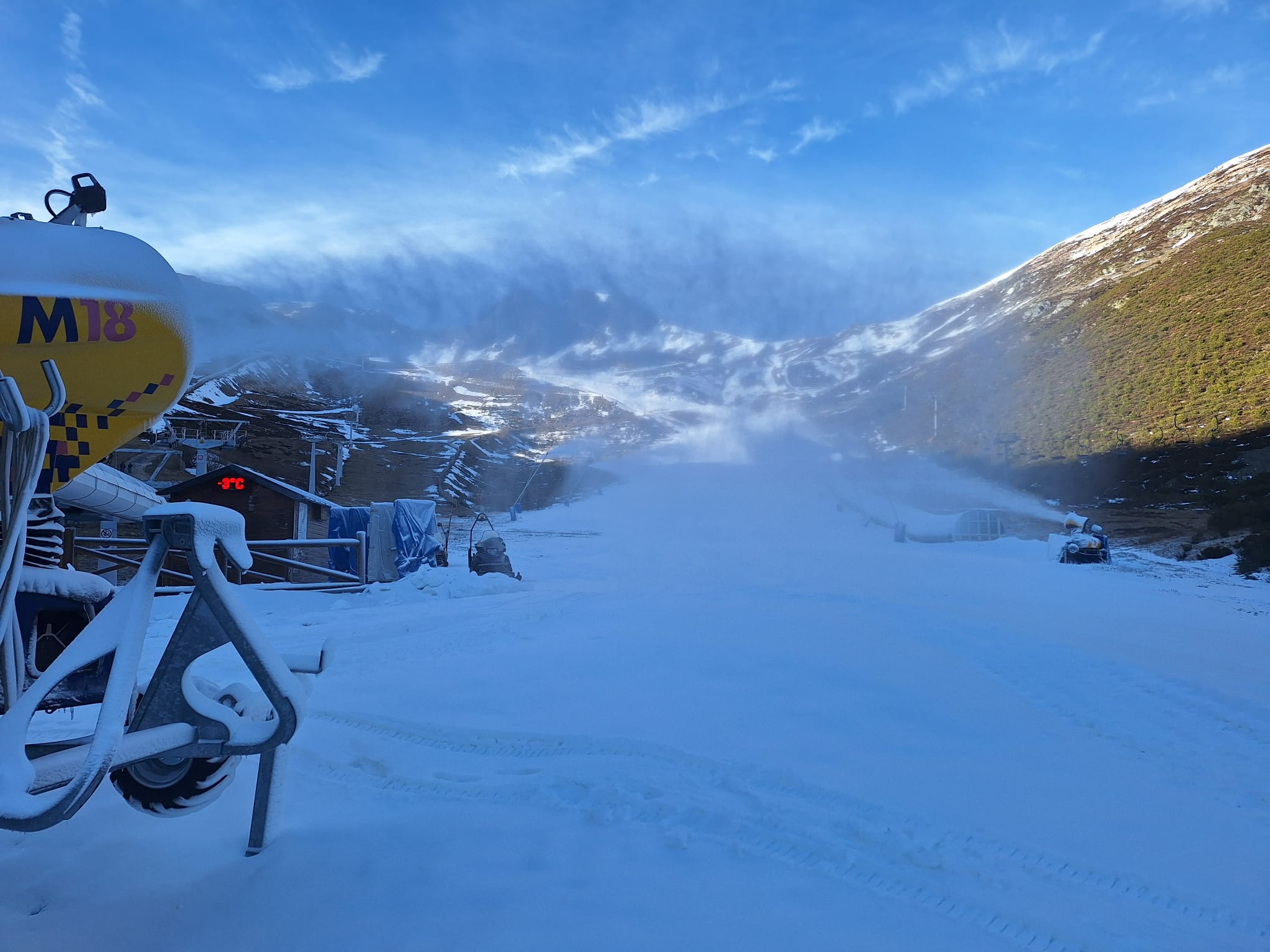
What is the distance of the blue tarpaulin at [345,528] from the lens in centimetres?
1650

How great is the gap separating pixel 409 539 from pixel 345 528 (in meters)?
2.59

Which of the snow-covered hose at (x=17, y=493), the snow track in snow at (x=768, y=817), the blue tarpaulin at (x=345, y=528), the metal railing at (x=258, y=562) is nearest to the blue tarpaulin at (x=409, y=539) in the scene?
the metal railing at (x=258, y=562)

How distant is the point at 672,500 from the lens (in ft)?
136

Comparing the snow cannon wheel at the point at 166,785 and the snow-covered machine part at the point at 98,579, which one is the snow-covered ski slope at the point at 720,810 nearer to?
the snow cannon wheel at the point at 166,785

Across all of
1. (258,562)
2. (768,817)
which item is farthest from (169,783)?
(258,562)

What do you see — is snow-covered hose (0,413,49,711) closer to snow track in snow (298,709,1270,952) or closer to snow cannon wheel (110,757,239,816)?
snow cannon wheel (110,757,239,816)

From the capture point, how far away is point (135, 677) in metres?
1.97

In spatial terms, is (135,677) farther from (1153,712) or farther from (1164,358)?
(1164,358)

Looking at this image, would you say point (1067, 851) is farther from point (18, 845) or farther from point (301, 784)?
point (18, 845)

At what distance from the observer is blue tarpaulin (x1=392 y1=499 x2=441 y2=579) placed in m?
15.1

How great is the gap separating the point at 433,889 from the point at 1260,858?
3217 millimetres

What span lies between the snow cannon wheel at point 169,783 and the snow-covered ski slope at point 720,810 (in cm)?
28

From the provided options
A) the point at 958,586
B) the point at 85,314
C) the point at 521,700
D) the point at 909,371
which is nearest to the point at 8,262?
the point at 85,314

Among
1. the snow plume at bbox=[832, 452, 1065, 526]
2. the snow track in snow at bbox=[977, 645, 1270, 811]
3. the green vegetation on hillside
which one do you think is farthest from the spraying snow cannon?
the green vegetation on hillside
